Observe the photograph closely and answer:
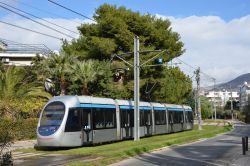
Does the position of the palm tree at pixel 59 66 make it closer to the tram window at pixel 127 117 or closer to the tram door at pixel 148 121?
the tram door at pixel 148 121

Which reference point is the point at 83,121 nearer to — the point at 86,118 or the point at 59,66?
the point at 86,118

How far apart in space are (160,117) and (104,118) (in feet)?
47.7

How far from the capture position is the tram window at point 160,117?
43094 mm

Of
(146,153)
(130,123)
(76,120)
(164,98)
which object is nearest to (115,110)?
(130,123)

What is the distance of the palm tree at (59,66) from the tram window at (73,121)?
15717mm

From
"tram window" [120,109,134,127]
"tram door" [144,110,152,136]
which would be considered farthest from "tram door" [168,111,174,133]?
"tram window" [120,109,134,127]

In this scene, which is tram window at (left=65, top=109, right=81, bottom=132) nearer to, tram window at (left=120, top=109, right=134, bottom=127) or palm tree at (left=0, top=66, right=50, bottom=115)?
tram window at (left=120, top=109, right=134, bottom=127)

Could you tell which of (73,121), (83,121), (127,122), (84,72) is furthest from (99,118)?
(84,72)

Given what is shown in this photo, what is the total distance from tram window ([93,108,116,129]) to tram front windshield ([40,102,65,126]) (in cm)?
273

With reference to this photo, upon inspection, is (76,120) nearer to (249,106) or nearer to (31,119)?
(31,119)

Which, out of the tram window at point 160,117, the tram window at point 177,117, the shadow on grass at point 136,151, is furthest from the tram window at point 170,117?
the shadow on grass at point 136,151

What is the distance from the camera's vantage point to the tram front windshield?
26.8m

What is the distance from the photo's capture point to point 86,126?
28219mm

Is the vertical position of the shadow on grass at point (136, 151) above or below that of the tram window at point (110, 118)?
below
